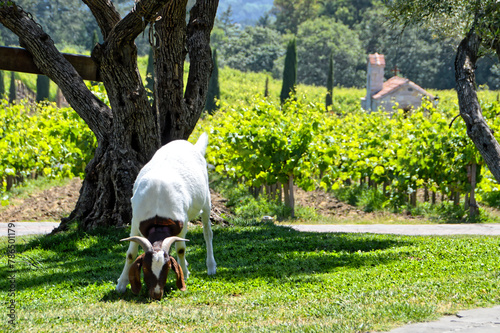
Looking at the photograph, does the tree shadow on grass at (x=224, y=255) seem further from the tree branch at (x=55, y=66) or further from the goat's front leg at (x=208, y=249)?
the tree branch at (x=55, y=66)

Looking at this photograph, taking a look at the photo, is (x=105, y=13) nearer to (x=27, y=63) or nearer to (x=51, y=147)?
(x=27, y=63)

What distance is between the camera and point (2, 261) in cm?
841

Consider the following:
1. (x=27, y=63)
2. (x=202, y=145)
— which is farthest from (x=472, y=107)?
(x=27, y=63)

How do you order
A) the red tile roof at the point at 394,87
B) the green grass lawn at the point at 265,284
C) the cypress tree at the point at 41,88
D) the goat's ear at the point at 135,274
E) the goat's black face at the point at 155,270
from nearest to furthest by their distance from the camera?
1. the green grass lawn at the point at 265,284
2. the goat's black face at the point at 155,270
3. the goat's ear at the point at 135,274
4. the red tile roof at the point at 394,87
5. the cypress tree at the point at 41,88

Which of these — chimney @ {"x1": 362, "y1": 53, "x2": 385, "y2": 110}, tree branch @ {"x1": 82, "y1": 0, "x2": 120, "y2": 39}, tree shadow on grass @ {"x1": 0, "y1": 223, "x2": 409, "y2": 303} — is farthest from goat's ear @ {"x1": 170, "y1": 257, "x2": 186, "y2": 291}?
chimney @ {"x1": 362, "y1": 53, "x2": 385, "y2": 110}

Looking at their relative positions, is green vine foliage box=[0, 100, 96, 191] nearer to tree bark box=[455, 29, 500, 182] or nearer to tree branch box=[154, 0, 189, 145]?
tree branch box=[154, 0, 189, 145]

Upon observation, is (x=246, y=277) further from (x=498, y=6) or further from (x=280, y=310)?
(x=498, y=6)

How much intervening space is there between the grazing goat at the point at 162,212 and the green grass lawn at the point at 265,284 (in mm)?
297

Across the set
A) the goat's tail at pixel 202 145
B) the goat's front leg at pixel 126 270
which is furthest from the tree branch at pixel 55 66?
the goat's front leg at pixel 126 270

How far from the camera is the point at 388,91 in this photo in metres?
51.2

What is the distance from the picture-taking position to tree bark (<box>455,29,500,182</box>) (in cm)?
883

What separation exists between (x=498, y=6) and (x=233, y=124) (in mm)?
9633

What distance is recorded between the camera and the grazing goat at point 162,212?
567 cm

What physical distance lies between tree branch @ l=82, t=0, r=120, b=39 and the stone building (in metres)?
40.2
